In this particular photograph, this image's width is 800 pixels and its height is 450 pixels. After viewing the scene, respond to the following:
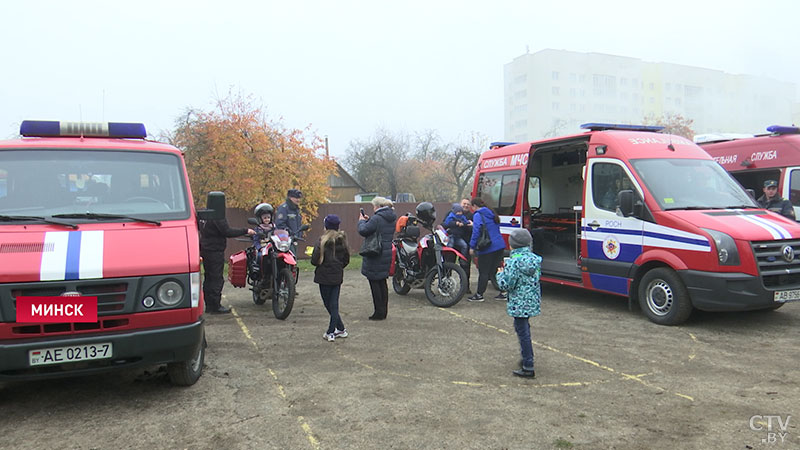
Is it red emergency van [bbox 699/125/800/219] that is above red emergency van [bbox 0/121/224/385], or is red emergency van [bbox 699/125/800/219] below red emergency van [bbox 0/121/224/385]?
above

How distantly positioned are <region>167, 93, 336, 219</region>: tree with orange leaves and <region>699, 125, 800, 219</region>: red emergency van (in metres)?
10.8

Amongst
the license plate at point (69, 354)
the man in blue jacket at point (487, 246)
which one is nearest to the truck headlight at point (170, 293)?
the license plate at point (69, 354)

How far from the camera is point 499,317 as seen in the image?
7.58 metres

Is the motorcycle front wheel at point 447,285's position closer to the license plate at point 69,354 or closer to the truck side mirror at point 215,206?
the truck side mirror at point 215,206

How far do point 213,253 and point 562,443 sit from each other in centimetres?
565

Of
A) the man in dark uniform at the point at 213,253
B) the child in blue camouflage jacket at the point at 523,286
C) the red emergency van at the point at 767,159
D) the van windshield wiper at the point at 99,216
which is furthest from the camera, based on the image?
the red emergency van at the point at 767,159

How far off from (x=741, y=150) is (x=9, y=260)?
37.9ft

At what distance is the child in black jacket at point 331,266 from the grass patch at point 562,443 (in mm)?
3241

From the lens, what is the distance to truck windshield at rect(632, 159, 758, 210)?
7152 millimetres

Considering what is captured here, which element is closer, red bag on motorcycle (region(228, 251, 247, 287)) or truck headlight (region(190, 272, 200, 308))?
truck headlight (region(190, 272, 200, 308))

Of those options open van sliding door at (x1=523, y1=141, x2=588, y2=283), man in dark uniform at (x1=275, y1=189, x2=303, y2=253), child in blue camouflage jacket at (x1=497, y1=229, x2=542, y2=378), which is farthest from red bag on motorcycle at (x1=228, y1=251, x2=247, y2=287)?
open van sliding door at (x1=523, y1=141, x2=588, y2=283)

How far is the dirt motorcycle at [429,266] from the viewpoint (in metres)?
8.35

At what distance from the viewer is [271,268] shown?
321 inches

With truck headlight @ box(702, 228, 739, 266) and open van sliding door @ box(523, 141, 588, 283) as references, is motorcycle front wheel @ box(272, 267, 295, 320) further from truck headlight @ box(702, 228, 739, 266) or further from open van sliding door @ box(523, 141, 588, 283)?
truck headlight @ box(702, 228, 739, 266)
